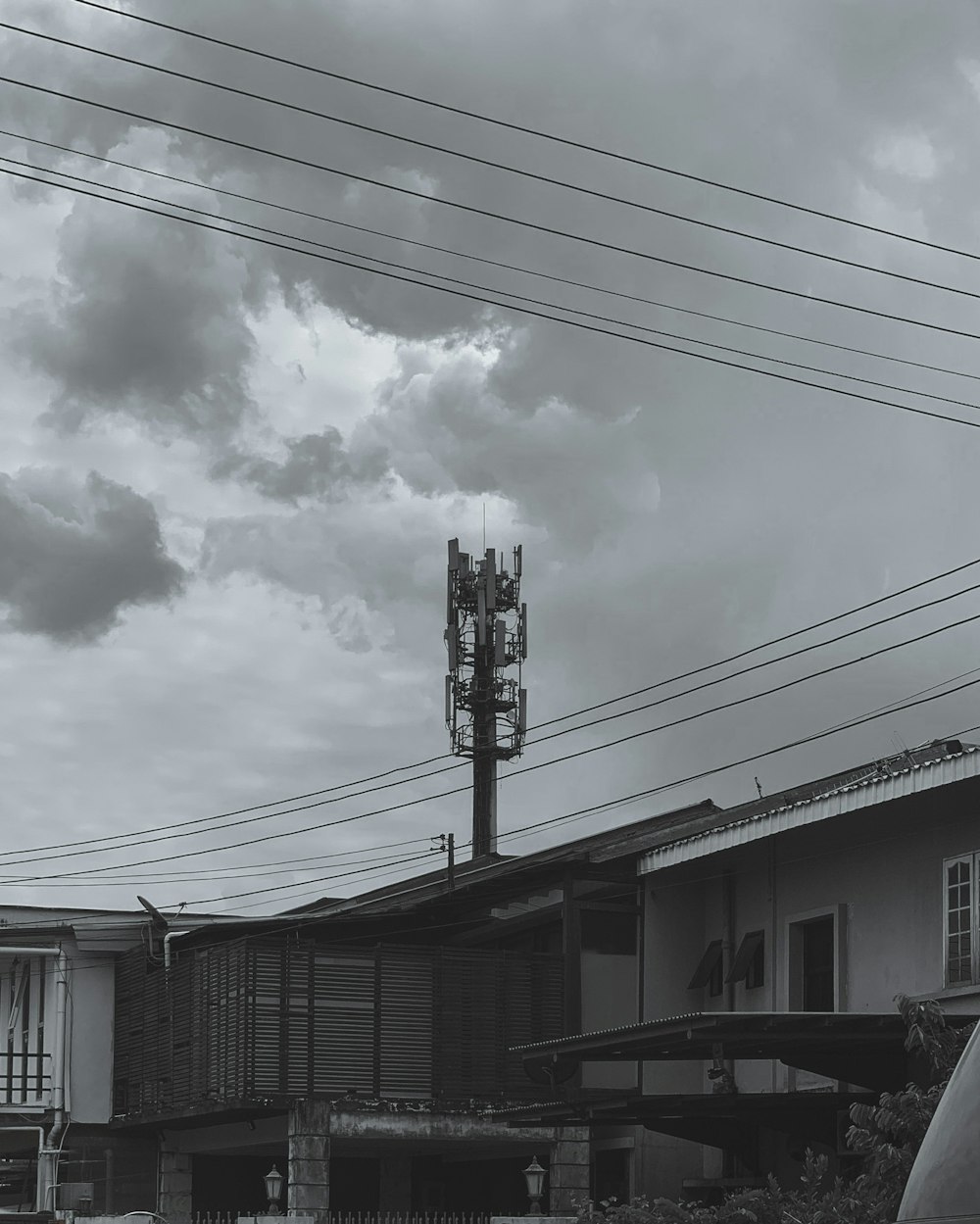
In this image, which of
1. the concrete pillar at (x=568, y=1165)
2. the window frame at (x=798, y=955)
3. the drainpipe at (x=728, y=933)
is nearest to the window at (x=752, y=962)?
the drainpipe at (x=728, y=933)

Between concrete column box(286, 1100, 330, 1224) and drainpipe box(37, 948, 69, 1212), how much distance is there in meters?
5.87

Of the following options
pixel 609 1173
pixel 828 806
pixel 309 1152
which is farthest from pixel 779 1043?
pixel 609 1173


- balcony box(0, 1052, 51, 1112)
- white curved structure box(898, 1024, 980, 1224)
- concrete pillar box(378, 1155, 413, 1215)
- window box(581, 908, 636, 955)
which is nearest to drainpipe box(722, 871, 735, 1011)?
window box(581, 908, 636, 955)

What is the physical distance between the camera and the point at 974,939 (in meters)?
19.3

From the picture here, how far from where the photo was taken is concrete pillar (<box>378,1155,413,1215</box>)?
1209 inches

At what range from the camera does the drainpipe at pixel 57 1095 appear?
28.2 meters

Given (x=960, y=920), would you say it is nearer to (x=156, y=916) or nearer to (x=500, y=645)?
(x=156, y=916)

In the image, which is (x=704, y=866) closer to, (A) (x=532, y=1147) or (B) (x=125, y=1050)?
(A) (x=532, y=1147)

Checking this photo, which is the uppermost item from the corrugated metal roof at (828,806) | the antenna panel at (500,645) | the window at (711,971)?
the antenna panel at (500,645)

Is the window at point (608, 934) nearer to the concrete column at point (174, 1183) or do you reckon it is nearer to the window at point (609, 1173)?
the window at point (609, 1173)

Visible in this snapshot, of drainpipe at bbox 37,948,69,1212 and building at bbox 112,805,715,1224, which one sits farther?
drainpipe at bbox 37,948,69,1212

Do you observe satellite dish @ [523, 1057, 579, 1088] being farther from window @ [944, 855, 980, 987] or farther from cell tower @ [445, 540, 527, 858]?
cell tower @ [445, 540, 527, 858]

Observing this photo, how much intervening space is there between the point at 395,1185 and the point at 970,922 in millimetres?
→ 14567

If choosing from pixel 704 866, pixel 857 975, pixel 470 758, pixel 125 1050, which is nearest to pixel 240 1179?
pixel 125 1050
